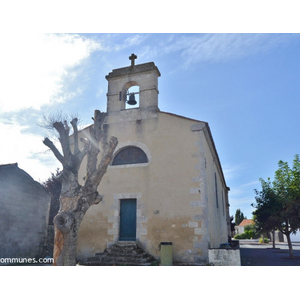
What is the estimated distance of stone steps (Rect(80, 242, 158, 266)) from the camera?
8.80 metres

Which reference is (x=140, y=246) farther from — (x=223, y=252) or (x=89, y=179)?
(x=89, y=179)

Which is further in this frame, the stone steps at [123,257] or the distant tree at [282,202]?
the distant tree at [282,202]

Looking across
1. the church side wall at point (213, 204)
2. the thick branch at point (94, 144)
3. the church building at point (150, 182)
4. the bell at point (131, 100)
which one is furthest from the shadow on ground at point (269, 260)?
the bell at point (131, 100)

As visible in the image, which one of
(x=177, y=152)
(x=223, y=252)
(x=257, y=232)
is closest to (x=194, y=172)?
(x=177, y=152)

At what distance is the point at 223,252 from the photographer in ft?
27.4

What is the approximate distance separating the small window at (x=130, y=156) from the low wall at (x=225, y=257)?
13.9 ft

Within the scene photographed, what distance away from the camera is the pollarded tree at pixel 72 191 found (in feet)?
21.4

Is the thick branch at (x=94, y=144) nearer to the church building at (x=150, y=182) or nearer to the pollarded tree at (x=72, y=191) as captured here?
the pollarded tree at (x=72, y=191)

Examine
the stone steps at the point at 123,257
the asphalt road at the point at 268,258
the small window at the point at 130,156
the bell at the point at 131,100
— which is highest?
the bell at the point at 131,100

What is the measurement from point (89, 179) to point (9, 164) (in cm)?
481

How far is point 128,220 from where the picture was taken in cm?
1041

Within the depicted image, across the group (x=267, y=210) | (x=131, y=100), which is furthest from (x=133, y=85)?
(x=267, y=210)

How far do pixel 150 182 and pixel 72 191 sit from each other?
150 inches

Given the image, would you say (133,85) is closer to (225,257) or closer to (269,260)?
(225,257)
